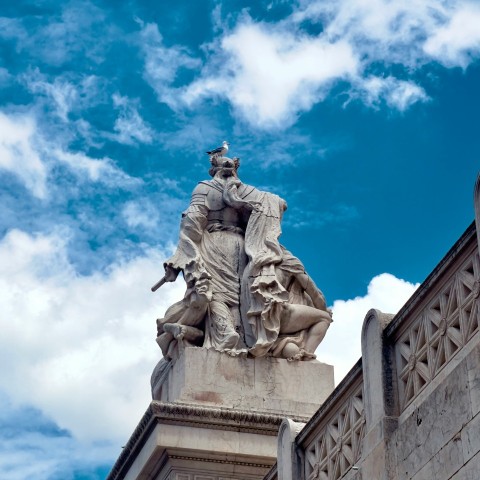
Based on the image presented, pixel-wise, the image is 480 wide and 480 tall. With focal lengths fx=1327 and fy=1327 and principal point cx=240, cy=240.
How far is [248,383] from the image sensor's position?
17984mm

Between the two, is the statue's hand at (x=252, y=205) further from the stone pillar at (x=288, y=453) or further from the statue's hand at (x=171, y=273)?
the stone pillar at (x=288, y=453)

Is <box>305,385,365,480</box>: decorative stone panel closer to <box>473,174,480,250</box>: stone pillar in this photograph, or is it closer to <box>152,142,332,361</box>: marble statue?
<box>473,174,480,250</box>: stone pillar

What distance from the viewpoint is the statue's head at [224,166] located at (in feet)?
67.8

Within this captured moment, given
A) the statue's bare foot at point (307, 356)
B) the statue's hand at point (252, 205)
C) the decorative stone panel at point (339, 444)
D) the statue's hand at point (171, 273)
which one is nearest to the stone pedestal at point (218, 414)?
the statue's bare foot at point (307, 356)

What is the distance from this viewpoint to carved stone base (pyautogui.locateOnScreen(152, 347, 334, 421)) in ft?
58.1

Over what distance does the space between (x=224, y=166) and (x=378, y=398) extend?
9172 millimetres

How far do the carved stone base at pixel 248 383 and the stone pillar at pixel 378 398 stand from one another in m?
5.36

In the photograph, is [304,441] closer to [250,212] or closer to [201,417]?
[201,417]

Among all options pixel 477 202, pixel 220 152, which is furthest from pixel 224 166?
pixel 477 202

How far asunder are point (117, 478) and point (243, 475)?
237cm

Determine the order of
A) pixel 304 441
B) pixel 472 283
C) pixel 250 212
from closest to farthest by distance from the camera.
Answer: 1. pixel 472 283
2. pixel 304 441
3. pixel 250 212

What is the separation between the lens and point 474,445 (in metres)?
10.1

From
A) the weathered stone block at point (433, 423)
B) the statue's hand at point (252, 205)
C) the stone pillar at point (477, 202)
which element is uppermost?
the statue's hand at point (252, 205)

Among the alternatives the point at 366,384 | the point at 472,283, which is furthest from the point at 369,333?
the point at 472,283
